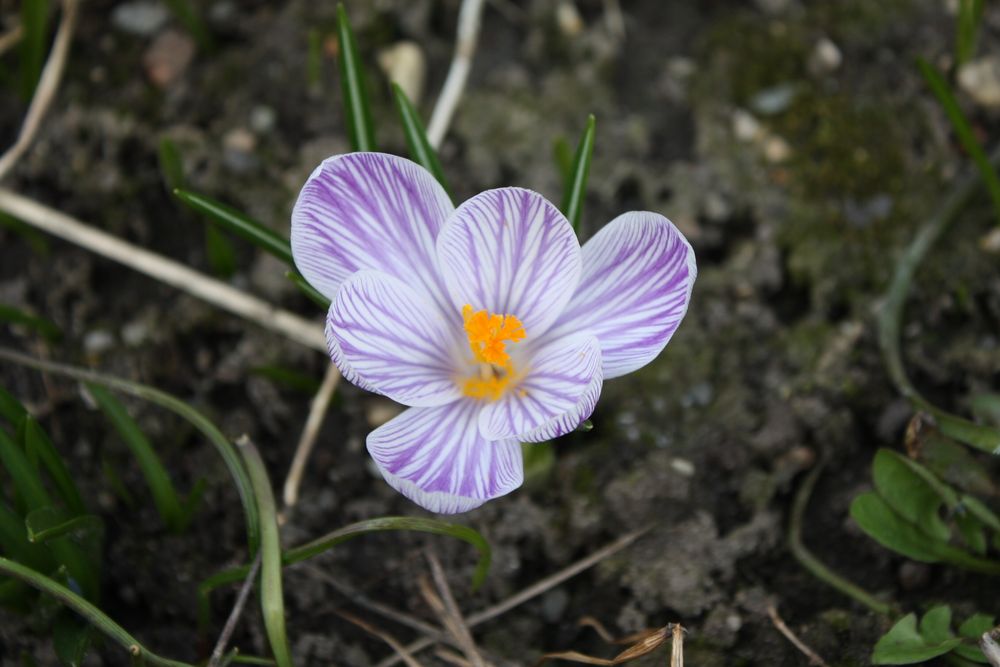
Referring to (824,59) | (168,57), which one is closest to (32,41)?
(168,57)

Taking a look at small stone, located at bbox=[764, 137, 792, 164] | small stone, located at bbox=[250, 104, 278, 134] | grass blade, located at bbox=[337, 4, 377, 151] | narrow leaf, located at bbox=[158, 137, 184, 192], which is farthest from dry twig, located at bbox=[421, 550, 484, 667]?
small stone, located at bbox=[764, 137, 792, 164]

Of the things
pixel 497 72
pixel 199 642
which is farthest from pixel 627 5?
pixel 199 642

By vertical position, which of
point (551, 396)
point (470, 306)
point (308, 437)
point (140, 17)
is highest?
point (140, 17)

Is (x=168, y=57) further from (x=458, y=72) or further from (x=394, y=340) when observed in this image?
(x=394, y=340)

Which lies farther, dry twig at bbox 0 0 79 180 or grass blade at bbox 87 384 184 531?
dry twig at bbox 0 0 79 180

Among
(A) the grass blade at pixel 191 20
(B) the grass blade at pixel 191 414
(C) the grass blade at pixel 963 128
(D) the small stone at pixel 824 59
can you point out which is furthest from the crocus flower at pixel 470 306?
(D) the small stone at pixel 824 59

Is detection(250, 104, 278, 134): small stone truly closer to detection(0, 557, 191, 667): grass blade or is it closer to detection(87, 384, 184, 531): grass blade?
detection(87, 384, 184, 531): grass blade
